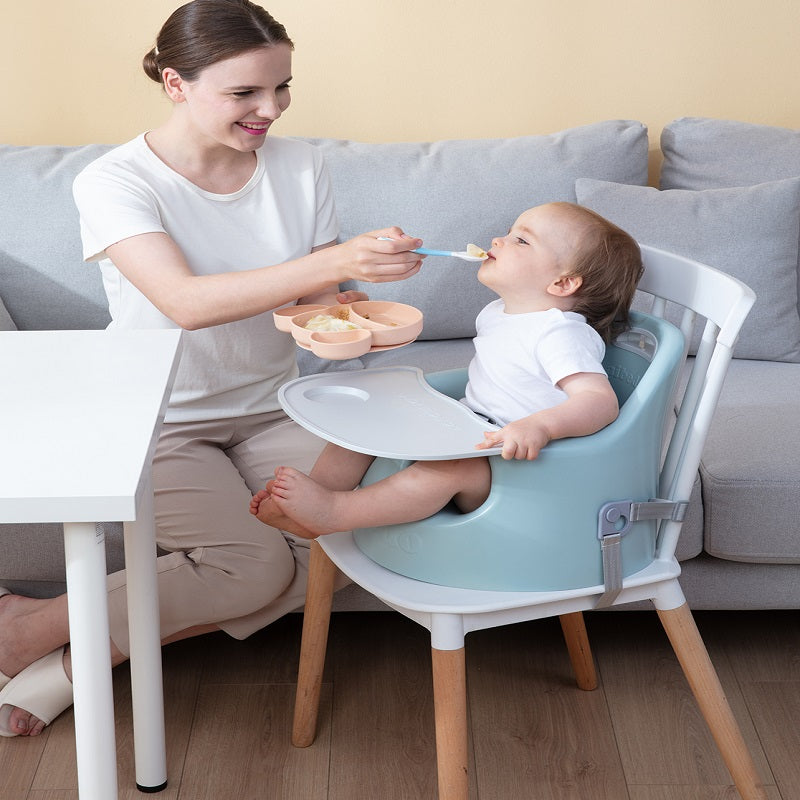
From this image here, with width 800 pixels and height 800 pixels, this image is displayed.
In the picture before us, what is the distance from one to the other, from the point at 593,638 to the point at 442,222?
34.6 inches

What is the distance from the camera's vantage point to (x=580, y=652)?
170 cm

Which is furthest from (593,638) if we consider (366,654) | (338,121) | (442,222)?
(338,121)

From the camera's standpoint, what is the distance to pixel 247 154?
1700 millimetres

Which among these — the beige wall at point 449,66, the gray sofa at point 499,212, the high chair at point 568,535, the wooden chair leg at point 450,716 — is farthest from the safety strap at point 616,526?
the beige wall at point 449,66

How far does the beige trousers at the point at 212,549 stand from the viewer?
61.9 inches

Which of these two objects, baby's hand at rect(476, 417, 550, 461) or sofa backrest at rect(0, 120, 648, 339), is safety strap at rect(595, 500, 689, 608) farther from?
sofa backrest at rect(0, 120, 648, 339)

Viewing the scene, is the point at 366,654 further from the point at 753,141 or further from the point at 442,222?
the point at 753,141

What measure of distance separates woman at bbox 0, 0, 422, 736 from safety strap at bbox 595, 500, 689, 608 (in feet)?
1.41

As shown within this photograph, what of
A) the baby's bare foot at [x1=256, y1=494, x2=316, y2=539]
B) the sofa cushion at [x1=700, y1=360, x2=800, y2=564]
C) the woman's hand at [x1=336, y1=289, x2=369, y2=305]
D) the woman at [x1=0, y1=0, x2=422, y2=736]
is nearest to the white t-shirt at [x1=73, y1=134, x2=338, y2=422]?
the woman at [x1=0, y1=0, x2=422, y2=736]

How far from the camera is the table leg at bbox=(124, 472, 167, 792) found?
134 centimetres

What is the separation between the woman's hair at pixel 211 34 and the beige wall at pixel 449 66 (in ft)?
2.65

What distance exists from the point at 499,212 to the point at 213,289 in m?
0.86

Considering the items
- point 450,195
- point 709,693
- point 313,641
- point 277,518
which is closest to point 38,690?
point 313,641

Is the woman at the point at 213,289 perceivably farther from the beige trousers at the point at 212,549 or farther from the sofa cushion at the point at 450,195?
the sofa cushion at the point at 450,195
